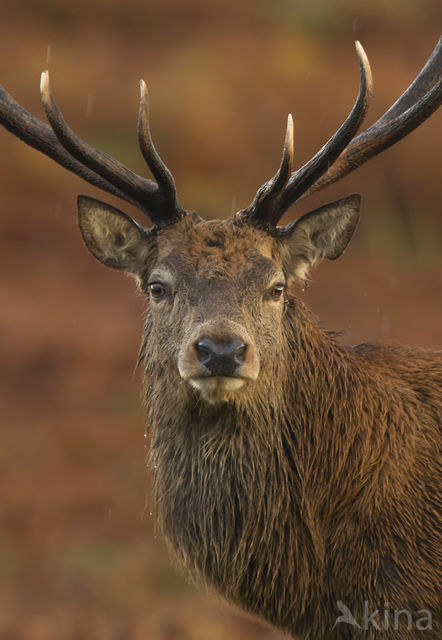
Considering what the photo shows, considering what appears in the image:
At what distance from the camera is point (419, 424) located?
4.57 metres

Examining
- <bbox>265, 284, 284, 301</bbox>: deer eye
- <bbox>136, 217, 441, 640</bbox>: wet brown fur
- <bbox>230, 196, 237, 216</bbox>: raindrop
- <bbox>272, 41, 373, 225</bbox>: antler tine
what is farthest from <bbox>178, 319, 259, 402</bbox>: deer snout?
<bbox>230, 196, 237, 216</bbox>: raindrop

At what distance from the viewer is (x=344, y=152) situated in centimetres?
499

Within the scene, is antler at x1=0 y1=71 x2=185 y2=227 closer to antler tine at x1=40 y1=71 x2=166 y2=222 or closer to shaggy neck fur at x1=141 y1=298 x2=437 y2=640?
antler tine at x1=40 y1=71 x2=166 y2=222

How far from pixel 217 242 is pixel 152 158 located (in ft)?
1.81

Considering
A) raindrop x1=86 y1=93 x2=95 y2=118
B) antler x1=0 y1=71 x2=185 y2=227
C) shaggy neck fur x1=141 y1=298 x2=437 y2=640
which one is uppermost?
raindrop x1=86 y1=93 x2=95 y2=118

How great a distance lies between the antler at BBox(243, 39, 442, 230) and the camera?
4609 mm

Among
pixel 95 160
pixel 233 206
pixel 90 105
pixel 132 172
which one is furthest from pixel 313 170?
pixel 90 105

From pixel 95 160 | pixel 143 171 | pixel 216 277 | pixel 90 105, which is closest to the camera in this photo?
pixel 216 277

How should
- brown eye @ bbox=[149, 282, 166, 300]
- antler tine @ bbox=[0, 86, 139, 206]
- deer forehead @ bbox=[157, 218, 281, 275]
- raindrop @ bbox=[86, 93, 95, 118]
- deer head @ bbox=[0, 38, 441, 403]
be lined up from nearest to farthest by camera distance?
deer head @ bbox=[0, 38, 441, 403] → deer forehead @ bbox=[157, 218, 281, 275] → brown eye @ bbox=[149, 282, 166, 300] → antler tine @ bbox=[0, 86, 139, 206] → raindrop @ bbox=[86, 93, 95, 118]

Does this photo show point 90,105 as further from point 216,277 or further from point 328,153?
point 216,277

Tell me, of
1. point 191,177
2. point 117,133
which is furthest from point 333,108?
point 117,133

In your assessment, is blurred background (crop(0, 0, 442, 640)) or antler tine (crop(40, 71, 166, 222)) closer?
antler tine (crop(40, 71, 166, 222))

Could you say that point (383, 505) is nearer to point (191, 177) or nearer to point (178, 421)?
point (178, 421)

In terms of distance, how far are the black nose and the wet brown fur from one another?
182 mm
